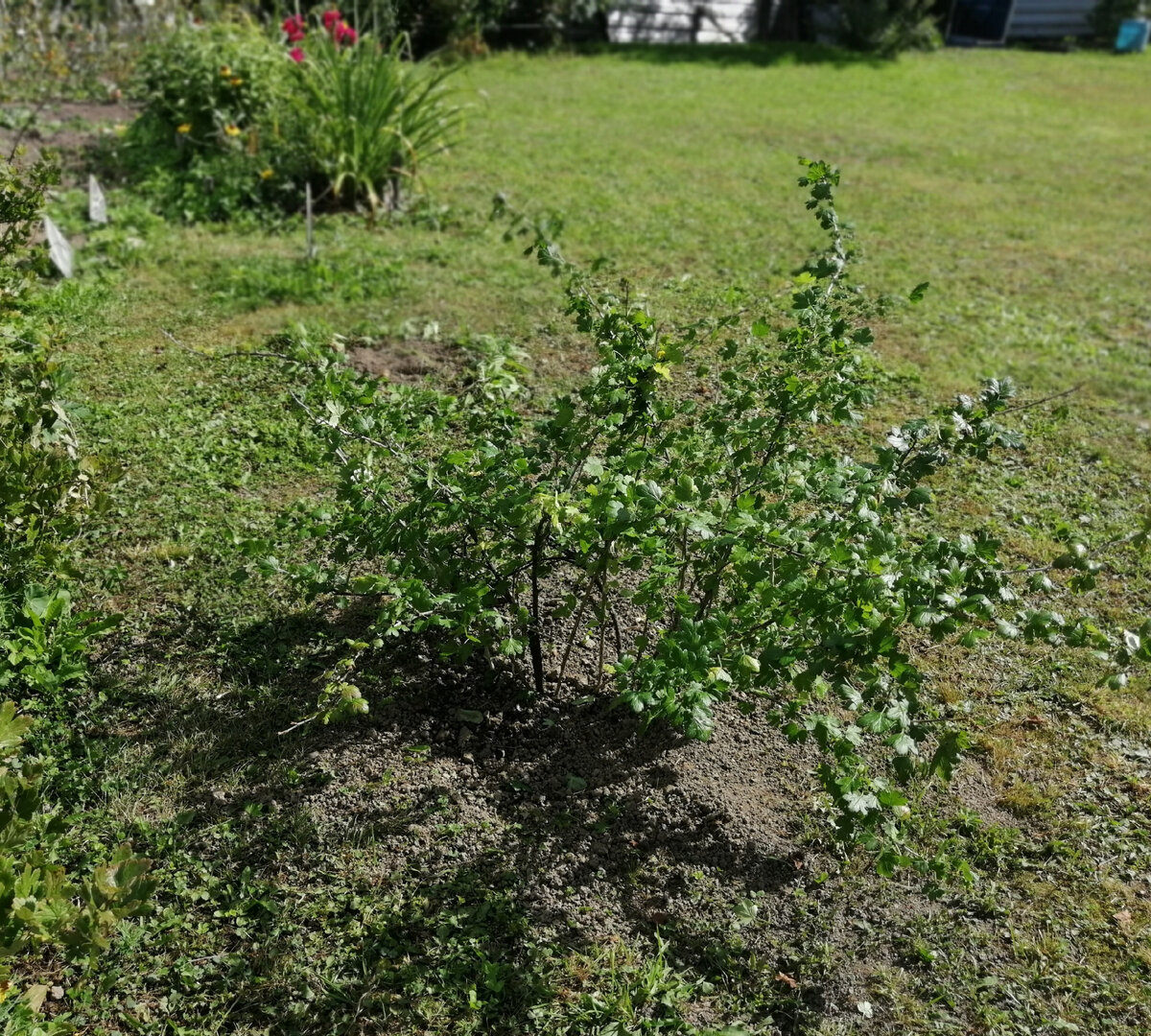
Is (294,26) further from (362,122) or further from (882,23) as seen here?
(882,23)

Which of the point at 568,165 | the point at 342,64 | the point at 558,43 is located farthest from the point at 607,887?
the point at 558,43

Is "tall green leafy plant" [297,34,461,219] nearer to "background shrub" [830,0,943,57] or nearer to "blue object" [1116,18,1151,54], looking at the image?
"background shrub" [830,0,943,57]

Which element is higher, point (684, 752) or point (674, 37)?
point (674, 37)

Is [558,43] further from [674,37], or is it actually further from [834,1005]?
[834,1005]

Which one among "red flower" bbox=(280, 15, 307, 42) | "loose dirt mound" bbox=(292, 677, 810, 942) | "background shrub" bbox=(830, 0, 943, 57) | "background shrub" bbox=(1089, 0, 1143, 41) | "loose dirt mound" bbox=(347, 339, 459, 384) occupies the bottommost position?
"loose dirt mound" bbox=(292, 677, 810, 942)

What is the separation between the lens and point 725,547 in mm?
2676

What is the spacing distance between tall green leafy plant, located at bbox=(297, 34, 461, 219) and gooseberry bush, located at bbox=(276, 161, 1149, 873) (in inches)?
180

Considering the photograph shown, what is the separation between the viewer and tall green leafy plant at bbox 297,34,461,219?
7.25 meters

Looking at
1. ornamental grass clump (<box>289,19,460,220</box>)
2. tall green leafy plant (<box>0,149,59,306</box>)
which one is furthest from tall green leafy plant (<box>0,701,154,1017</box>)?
ornamental grass clump (<box>289,19,460,220</box>)

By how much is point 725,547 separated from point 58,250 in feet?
16.2

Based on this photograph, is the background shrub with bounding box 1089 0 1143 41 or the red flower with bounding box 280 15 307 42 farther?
the background shrub with bounding box 1089 0 1143 41

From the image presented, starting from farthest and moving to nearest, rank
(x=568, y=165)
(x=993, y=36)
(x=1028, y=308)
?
(x=993, y=36), (x=568, y=165), (x=1028, y=308)

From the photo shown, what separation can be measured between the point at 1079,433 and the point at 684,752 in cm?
340

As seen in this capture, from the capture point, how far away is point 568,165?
941cm
